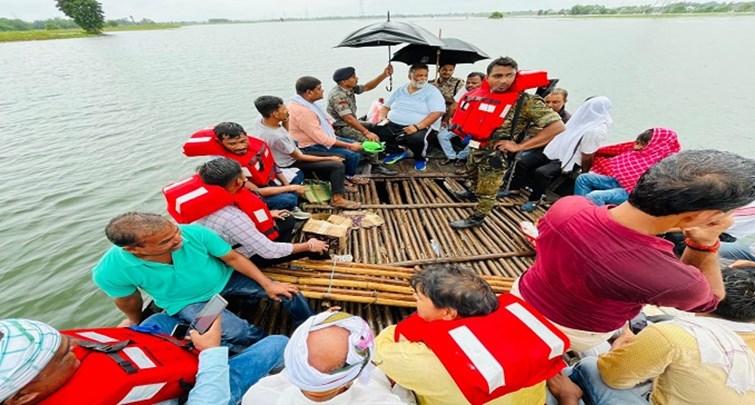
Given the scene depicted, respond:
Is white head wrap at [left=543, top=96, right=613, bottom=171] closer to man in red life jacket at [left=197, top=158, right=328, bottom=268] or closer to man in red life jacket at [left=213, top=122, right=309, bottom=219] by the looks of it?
man in red life jacket at [left=213, top=122, right=309, bottom=219]

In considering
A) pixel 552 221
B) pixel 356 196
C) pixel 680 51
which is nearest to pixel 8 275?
pixel 356 196

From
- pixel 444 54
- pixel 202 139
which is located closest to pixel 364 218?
pixel 202 139

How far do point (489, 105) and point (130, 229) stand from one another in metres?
3.30

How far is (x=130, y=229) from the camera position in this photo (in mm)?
1769

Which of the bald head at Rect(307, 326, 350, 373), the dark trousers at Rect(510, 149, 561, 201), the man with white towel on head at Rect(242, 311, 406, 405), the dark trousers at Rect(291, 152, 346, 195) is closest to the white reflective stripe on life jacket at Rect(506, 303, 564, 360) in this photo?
the man with white towel on head at Rect(242, 311, 406, 405)

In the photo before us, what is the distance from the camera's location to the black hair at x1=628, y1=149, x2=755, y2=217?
103 cm

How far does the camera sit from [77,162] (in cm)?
694

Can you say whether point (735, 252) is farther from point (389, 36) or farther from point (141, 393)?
point (389, 36)

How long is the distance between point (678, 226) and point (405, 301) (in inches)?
70.6

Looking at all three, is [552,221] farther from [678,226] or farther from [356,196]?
[356,196]

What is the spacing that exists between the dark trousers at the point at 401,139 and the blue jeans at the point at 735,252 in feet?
11.9

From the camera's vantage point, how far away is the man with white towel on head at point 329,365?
115 centimetres

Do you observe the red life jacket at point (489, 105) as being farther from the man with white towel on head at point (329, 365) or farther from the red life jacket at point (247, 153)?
the man with white towel on head at point (329, 365)

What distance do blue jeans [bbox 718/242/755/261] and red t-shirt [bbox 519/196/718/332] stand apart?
230 cm
